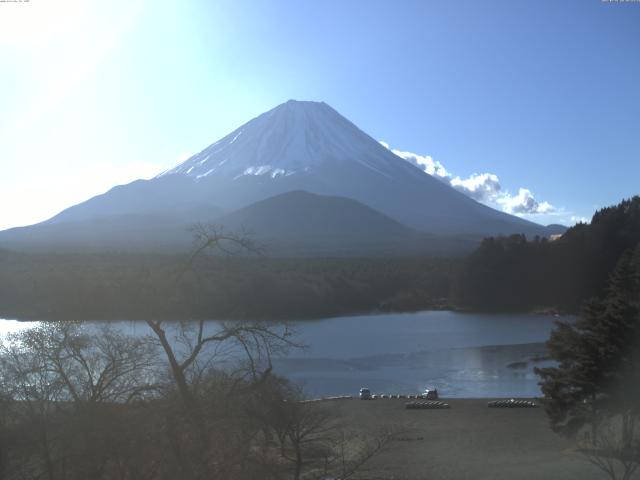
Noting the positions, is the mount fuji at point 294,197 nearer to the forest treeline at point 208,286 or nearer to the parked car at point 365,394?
the forest treeline at point 208,286

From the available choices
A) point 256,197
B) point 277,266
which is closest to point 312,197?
point 256,197

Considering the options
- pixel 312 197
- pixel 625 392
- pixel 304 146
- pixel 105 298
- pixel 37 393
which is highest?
pixel 304 146

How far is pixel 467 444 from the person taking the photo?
402 inches

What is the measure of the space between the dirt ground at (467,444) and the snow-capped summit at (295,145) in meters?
62.0

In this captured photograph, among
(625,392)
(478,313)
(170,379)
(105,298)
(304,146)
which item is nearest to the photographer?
(170,379)

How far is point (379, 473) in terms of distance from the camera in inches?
313

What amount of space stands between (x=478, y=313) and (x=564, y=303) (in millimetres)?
4614

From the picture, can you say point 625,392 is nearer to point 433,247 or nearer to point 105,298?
point 105,298

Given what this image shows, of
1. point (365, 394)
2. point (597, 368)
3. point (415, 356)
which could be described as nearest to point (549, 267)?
point (415, 356)

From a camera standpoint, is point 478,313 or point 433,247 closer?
point 478,313

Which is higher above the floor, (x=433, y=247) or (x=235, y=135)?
(x=235, y=135)

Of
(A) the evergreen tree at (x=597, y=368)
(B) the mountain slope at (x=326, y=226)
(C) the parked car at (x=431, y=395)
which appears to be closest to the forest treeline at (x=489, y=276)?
(C) the parked car at (x=431, y=395)

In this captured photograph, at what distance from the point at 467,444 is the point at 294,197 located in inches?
2156

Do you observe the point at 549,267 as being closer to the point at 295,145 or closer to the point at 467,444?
the point at 467,444
